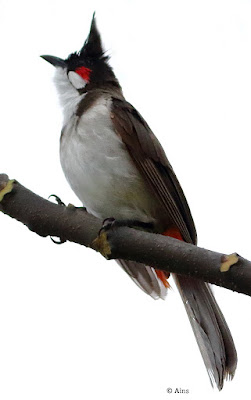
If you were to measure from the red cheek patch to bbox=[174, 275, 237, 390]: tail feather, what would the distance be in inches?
53.2

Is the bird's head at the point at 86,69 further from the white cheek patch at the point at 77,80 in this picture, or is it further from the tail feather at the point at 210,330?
the tail feather at the point at 210,330

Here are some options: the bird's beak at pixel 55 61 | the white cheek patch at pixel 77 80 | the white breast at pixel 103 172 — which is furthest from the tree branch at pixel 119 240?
the bird's beak at pixel 55 61

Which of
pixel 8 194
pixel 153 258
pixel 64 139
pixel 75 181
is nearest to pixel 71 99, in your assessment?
pixel 64 139

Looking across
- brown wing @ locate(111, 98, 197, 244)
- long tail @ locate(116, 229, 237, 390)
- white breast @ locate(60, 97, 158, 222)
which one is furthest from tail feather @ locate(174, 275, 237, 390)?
white breast @ locate(60, 97, 158, 222)

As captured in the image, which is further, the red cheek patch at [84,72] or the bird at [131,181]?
the red cheek patch at [84,72]

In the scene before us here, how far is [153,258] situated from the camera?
81.8 inches

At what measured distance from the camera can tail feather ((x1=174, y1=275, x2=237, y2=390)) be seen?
259 cm

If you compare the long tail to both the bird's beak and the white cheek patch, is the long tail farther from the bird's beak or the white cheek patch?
the bird's beak

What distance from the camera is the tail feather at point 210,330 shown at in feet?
8.50

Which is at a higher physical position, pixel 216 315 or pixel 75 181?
pixel 75 181

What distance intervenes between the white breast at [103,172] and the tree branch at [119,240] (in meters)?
0.70

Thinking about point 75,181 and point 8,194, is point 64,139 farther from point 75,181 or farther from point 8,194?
point 8,194

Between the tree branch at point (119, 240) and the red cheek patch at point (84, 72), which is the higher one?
the red cheek patch at point (84, 72)

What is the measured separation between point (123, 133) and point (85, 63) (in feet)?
2.84
